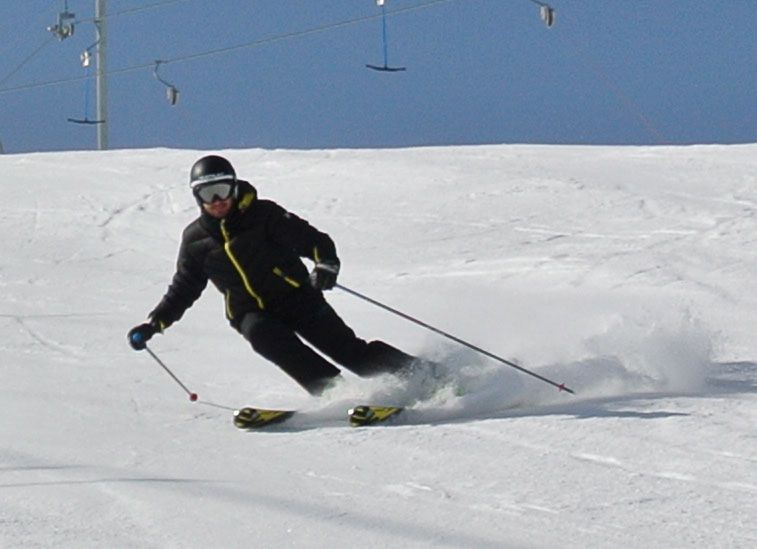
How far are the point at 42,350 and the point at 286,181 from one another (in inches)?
277

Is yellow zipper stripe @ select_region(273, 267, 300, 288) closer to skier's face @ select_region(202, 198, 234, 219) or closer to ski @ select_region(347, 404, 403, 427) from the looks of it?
skier's face @ select_region(202, 198, 234, 219)

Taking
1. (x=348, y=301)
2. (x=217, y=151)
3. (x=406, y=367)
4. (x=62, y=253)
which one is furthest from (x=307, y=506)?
(x=217, y=151)

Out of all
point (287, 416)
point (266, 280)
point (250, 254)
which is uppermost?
point (250, 254)

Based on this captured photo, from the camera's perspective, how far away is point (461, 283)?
920 centimetres

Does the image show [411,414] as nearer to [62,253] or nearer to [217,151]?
[62,253]

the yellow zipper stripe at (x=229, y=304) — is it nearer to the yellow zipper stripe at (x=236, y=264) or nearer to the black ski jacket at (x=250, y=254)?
the black ski jacket at (x=250, y=254)

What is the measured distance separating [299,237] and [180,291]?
2.20 ft

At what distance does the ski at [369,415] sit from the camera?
192 inches

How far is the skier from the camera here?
5.12m

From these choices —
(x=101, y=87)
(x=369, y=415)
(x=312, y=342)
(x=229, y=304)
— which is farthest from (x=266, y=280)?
(x=101, y=87)

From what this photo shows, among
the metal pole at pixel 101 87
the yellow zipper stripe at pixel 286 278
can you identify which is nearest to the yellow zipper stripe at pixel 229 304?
the yellow zipper stripe at pixel 286 278

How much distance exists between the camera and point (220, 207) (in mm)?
5152

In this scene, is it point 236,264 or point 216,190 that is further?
point 236,264

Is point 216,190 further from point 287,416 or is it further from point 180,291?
point 287,416
